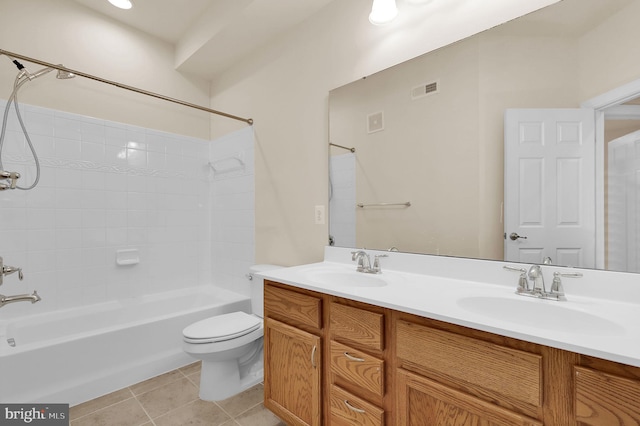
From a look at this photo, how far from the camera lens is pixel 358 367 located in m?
1.08

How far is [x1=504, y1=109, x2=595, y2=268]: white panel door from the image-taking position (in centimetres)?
108

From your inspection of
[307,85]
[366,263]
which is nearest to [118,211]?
[307,85]

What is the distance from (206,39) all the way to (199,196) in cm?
135

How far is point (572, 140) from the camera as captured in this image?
1.11 metres

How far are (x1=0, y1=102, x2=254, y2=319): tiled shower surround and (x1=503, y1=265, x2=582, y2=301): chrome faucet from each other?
1.93 m

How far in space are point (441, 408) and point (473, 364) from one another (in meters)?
0.18

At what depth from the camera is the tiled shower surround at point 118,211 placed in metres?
1.97

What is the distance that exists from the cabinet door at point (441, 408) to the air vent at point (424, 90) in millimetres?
1252

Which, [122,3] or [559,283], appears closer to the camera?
[559,283]

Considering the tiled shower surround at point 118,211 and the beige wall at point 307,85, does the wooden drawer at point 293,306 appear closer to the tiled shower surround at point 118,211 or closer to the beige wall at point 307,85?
the beige wall at point 307,85

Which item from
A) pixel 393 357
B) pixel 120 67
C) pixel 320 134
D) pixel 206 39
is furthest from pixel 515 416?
pixel 120 67

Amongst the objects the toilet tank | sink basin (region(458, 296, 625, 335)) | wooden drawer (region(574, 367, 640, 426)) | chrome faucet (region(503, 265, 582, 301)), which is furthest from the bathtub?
wooden drawer (region(574, 367, 640, 426))

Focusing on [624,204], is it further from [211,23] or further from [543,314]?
[211,23]

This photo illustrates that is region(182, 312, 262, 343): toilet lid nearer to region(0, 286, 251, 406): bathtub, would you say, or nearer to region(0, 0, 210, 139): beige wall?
region(0, 286, 251, 406): bathtub
